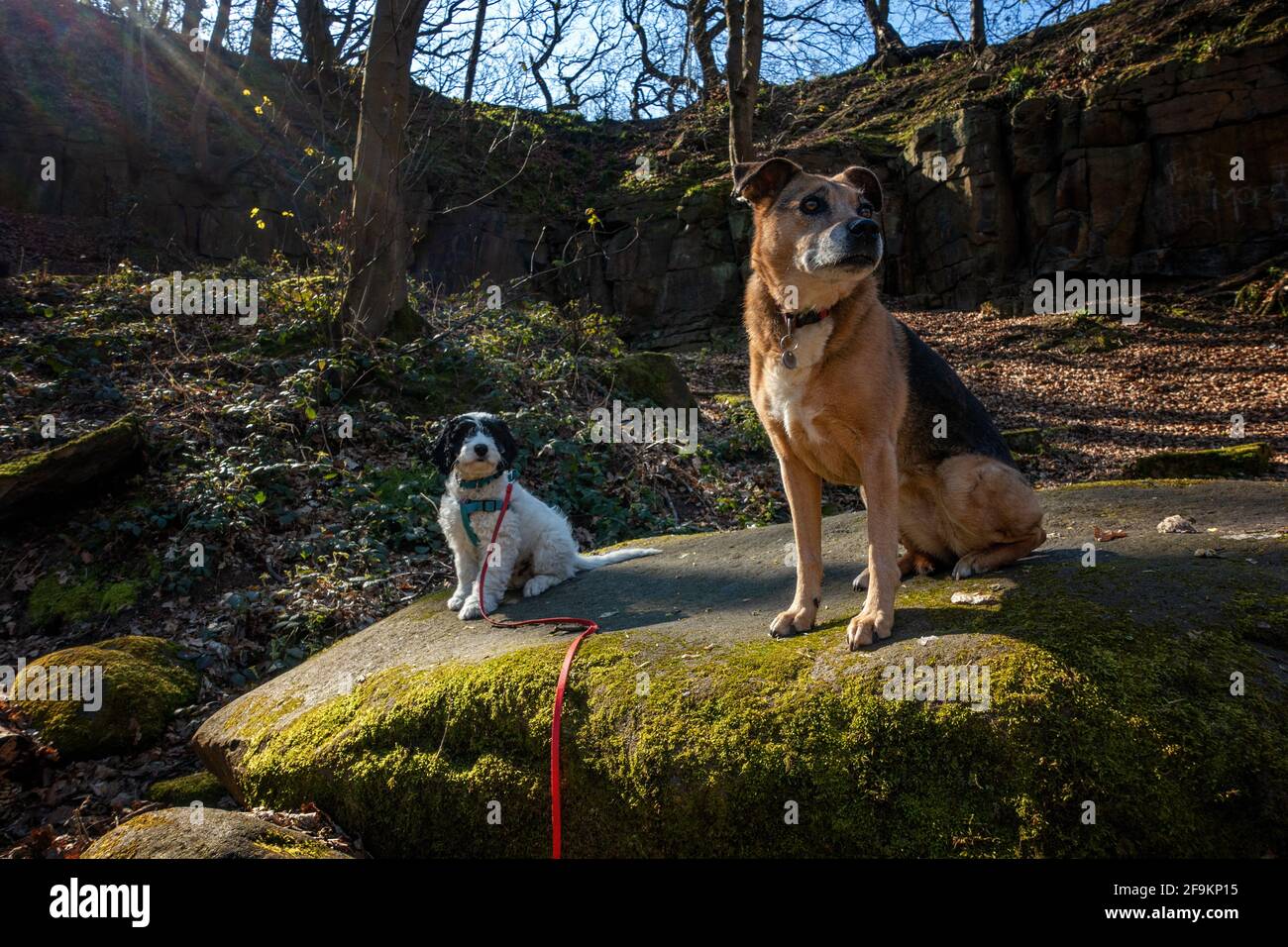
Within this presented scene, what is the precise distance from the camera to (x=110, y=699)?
5.43 meters

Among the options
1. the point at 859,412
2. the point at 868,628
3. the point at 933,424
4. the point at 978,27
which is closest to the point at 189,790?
the point at 868,628

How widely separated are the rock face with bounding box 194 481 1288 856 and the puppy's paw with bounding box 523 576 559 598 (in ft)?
2.71

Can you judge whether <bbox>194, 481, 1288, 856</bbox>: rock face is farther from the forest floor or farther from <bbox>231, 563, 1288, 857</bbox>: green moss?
the forest floor

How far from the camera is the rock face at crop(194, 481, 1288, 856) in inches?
102

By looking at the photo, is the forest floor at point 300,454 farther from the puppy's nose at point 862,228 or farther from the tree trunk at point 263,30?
the tree trunk at point 263,30

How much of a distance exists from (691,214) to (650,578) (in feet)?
64.3

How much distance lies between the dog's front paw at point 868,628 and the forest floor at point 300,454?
2.88 m

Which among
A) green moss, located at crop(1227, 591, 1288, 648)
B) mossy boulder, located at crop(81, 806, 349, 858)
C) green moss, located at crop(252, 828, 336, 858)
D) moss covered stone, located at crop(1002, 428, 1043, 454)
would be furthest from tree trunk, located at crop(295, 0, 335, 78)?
green moss, located at crop(1227, 591, 1288, 648)

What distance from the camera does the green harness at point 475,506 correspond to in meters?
5.43

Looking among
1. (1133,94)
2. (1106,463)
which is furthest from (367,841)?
(1133,94)

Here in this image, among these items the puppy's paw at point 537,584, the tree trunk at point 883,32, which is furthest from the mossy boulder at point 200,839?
the tree trunk at point 883,32
